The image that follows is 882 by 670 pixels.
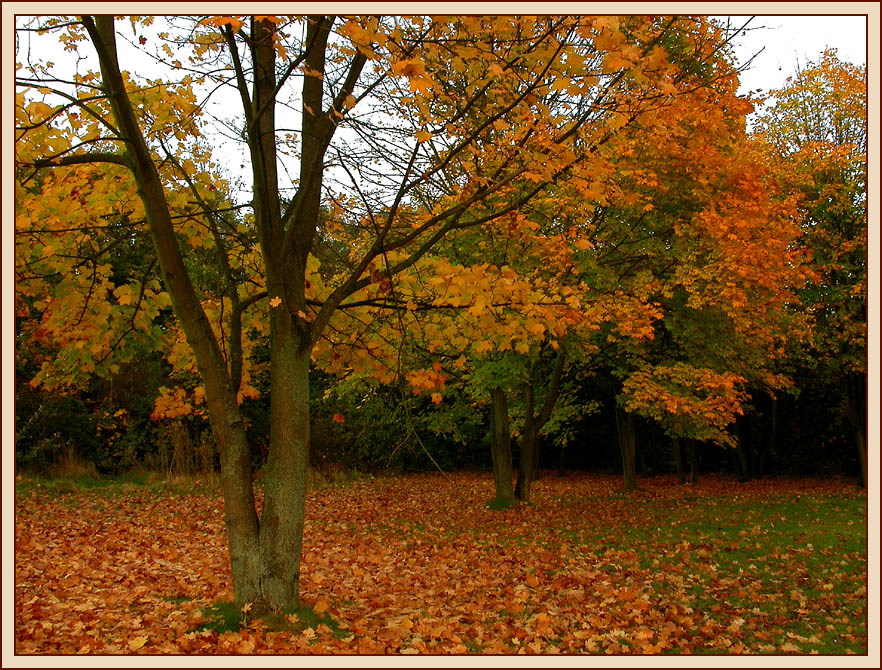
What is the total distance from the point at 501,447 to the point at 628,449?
21.2 ft

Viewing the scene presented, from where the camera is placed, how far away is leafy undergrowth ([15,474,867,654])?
484 cm

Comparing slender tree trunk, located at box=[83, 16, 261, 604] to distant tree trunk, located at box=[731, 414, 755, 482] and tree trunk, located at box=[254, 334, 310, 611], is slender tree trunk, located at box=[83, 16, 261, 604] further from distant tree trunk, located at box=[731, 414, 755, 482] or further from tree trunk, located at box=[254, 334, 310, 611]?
distant tree trunk, located at box=[731, 414, 755, 482]

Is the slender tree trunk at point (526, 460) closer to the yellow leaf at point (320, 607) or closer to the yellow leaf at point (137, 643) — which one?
the yellow leaf at point (320, 607)

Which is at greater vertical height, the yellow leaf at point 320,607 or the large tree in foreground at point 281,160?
the large tree in foreground at point 281,160

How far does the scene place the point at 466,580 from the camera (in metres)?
7.11

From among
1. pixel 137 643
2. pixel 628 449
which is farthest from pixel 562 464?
pixel 137 643

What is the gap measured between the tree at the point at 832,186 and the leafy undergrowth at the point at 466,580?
4.80 m

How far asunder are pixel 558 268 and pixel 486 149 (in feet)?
14.5

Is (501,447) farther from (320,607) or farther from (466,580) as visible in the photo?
(320,607)

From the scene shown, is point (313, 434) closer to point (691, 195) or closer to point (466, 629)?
point (691, 195)

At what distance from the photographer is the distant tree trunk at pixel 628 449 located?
1798 centimetres

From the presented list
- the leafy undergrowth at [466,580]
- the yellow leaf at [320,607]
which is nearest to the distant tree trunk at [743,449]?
the leafy undergrowth at [466,580]

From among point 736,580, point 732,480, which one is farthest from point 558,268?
point 732,480

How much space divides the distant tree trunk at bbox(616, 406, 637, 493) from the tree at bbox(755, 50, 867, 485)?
458 centimetres
